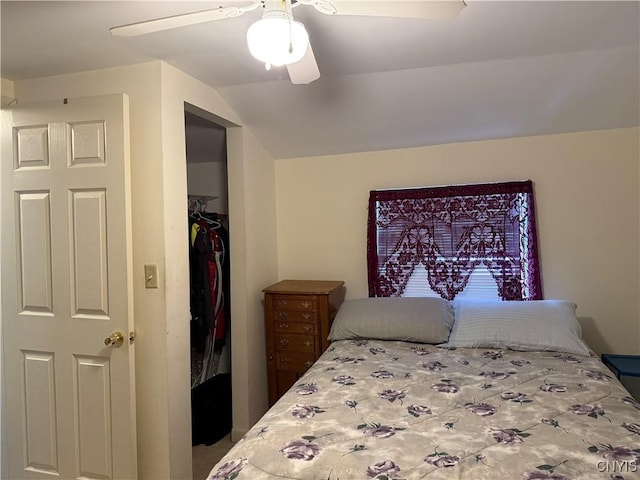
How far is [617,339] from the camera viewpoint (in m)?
2.70

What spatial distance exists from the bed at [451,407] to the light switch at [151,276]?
84 cm

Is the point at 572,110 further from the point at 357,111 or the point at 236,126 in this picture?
the point at 236,126

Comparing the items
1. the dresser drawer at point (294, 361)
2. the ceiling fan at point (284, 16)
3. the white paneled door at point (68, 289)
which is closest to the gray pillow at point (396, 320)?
the dresser drawer at point (294, 361)

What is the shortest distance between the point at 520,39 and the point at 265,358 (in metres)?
2.51

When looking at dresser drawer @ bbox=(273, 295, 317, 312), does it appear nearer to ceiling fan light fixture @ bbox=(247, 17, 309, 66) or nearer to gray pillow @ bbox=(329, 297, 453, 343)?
gray pillow @ bbox=(329, 297, 453, 343)

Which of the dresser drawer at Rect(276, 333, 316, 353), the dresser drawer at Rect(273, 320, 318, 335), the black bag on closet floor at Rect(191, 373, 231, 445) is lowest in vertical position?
the black bag on closet floor at Rect(191, 373, 231, 445)

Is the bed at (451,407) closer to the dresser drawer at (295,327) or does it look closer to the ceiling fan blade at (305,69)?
the dresser drawer at (295,327)

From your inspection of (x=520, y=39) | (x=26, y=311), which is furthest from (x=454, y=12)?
(x=26, y=311)

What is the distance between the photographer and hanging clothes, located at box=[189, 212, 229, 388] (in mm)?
2676

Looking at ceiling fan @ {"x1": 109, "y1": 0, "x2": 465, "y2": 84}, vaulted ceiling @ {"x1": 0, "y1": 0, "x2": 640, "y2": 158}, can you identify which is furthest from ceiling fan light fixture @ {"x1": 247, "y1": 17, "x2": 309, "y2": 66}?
vaulted ceiling @ {"x1": 0, "y1": 0, "x2": 640, "y2": 158}

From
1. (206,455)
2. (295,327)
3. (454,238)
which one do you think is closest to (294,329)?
(295,327)

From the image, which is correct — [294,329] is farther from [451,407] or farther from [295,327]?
[451,407]

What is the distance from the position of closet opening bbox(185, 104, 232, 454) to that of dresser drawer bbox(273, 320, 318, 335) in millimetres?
441

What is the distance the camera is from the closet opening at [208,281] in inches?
106
